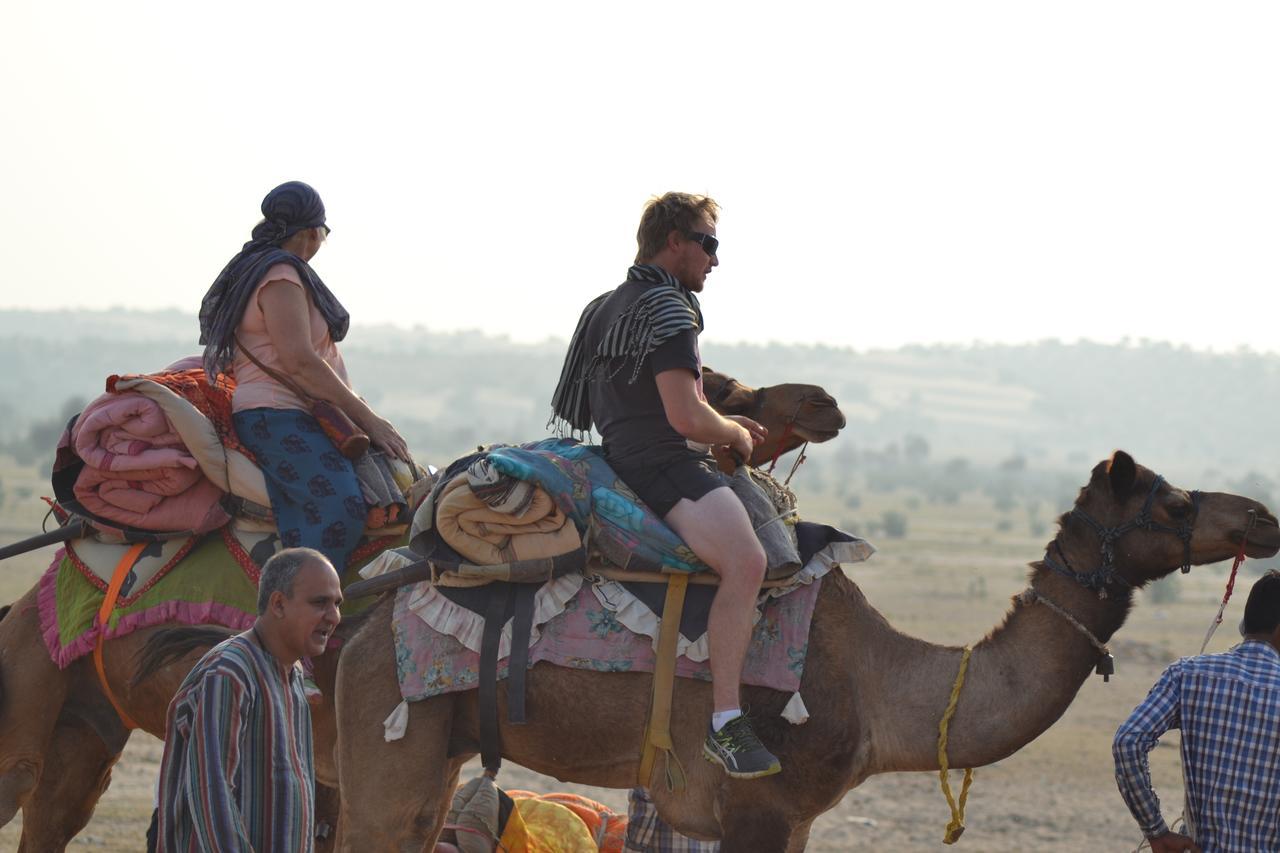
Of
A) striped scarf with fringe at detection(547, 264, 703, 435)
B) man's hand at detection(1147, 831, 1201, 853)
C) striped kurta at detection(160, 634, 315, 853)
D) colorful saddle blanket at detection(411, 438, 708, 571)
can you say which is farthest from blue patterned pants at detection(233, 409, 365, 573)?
man's hand at detection(1147, 831, 1201, 853)

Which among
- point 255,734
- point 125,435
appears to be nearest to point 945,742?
point 255,734

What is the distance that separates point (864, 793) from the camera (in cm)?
1545

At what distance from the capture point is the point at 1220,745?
5.93m

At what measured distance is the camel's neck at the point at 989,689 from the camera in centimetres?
714

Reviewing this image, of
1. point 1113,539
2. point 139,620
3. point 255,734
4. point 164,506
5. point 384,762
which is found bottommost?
point 384,762

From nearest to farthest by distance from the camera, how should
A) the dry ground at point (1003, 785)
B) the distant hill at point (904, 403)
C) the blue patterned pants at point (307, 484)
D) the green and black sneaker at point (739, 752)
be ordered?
the green and black sneaker at point (739, 752), the blue patterned pants at point (307, 484), the dry ground at point (1003, 785), the distant hill at point (904, 403)

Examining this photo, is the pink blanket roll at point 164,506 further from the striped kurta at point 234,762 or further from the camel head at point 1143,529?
the camel head at point 1143,529

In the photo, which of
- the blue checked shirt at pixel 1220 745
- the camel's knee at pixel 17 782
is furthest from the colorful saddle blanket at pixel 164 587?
the blue checked shirt at pixel 1220 745

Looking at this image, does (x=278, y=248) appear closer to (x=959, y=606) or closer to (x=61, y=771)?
(x=61, y=771)

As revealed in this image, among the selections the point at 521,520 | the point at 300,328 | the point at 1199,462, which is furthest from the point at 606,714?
the point at 1199,462

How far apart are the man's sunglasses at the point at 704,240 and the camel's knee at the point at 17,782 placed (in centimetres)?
395

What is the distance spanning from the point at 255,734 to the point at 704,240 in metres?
2.89

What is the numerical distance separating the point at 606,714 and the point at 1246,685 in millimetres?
2461

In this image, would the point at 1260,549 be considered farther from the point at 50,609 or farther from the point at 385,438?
the point at 50,609
